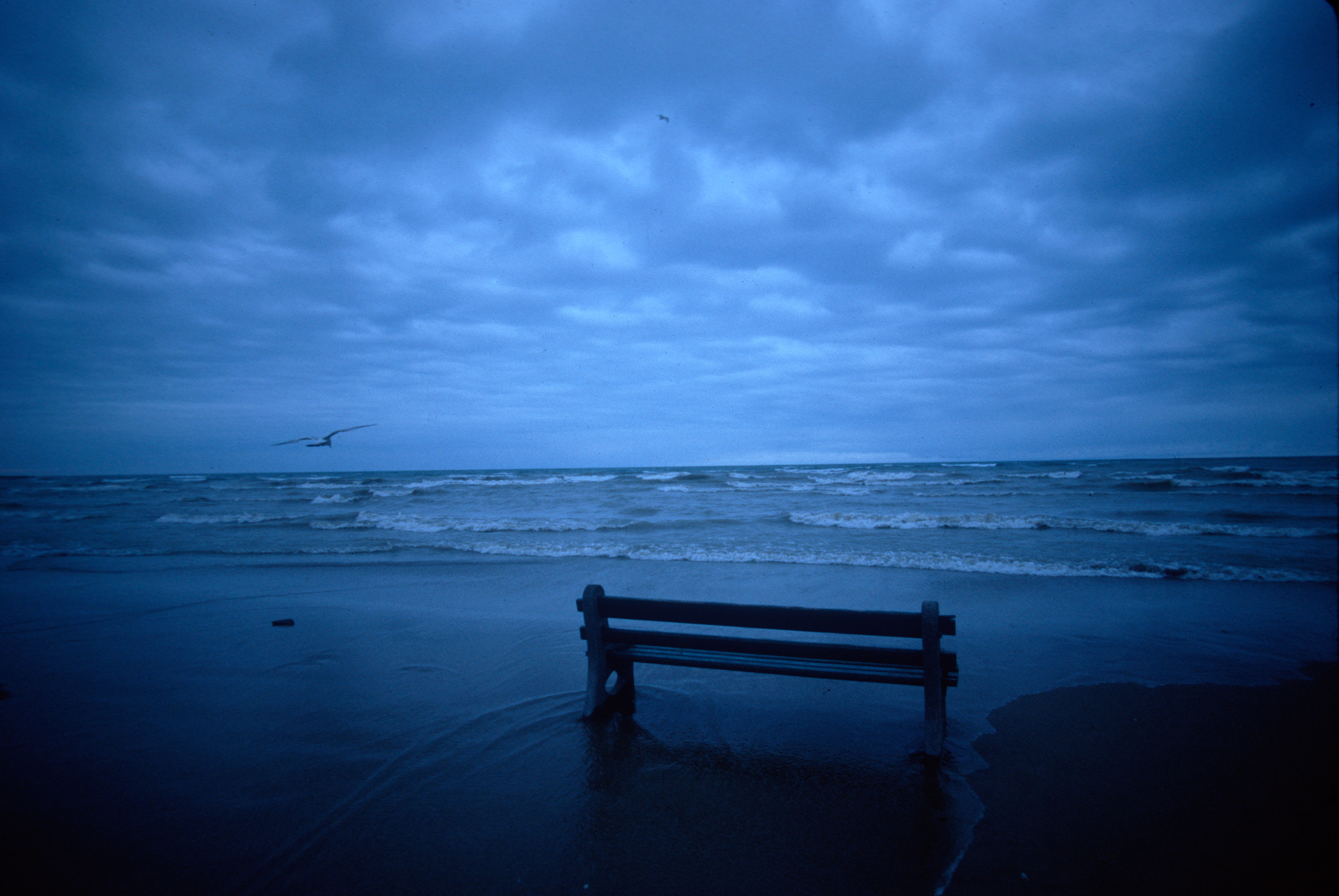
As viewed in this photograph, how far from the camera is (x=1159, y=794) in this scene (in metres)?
3.08

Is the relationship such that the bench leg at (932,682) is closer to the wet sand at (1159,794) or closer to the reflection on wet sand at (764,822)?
the reflection on wet sand at (764,822)

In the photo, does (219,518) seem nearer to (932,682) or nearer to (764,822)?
(764,822)

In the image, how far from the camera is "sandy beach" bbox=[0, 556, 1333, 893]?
8.52 feet

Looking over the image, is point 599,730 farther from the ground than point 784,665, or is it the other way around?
point 784,665

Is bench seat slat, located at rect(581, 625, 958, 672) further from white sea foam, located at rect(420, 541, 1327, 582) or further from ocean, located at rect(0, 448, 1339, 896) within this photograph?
white sea foam, located at rect(420, 541, 1327, 582)

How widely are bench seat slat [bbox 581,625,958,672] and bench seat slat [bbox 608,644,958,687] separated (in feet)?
0.10

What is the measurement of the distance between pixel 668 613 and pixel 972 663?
3275mm

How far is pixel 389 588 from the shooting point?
8727 millimetres

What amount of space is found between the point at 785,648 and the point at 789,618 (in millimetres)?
248

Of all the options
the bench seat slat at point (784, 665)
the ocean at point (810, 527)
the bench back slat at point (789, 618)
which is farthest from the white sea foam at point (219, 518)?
the bench back slat at point (789, 618)

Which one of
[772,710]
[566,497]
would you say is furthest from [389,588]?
[566,497]

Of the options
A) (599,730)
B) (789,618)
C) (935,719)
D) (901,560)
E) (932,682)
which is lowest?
(599,730)

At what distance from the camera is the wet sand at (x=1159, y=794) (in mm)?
2486

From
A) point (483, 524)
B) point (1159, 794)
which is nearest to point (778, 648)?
point (1159, 794)
